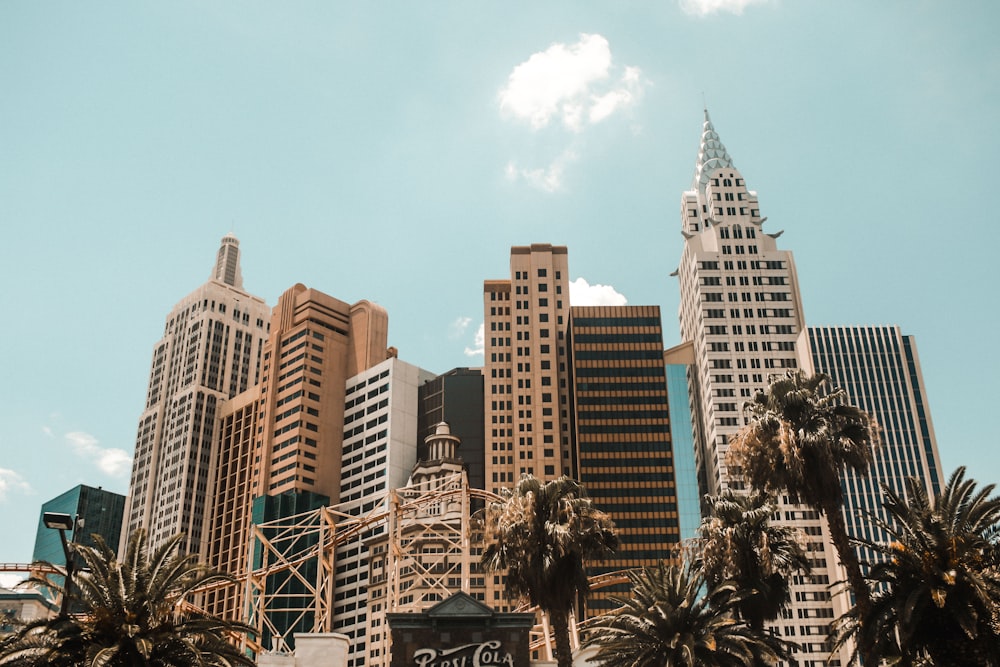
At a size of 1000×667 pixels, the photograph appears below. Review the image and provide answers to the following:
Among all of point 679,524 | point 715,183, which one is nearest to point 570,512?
point 679,524

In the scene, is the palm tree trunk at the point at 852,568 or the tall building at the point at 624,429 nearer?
the palm tree trunk at the point at 852,568

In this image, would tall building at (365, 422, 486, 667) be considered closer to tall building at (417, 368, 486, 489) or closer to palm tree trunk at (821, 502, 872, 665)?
tall building at (417, 368, 486, 489)

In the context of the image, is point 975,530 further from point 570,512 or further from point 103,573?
point 103,573

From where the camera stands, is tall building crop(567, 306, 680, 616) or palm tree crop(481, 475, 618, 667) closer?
palm tree crop(481, 475, 618, 667)

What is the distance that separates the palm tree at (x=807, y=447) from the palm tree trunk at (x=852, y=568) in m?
0.05

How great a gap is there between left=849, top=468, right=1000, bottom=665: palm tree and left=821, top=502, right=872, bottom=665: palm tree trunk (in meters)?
0.73

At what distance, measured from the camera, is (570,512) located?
4606 cm

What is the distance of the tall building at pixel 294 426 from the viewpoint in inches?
6880

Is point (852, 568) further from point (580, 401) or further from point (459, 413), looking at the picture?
point (459, 413)

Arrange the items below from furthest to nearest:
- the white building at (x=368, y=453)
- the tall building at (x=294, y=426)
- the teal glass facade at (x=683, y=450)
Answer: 1. the tall building at (x=294, y=426)
2. the white building at (x=368, y=453)
3. the teal glass facade at (x=683, y=450)

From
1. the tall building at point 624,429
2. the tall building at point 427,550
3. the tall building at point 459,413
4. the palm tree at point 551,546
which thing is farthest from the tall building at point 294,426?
the palm tree at point 551,546

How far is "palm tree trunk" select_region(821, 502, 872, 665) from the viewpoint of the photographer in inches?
1731

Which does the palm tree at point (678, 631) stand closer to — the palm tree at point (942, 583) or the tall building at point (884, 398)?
the palm tree at point (942, 583)

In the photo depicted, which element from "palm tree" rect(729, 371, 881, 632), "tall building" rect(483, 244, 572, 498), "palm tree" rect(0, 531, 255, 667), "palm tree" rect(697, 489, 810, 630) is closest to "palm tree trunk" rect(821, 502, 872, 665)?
"palm tree" rect(729, 371, 881, 632)
